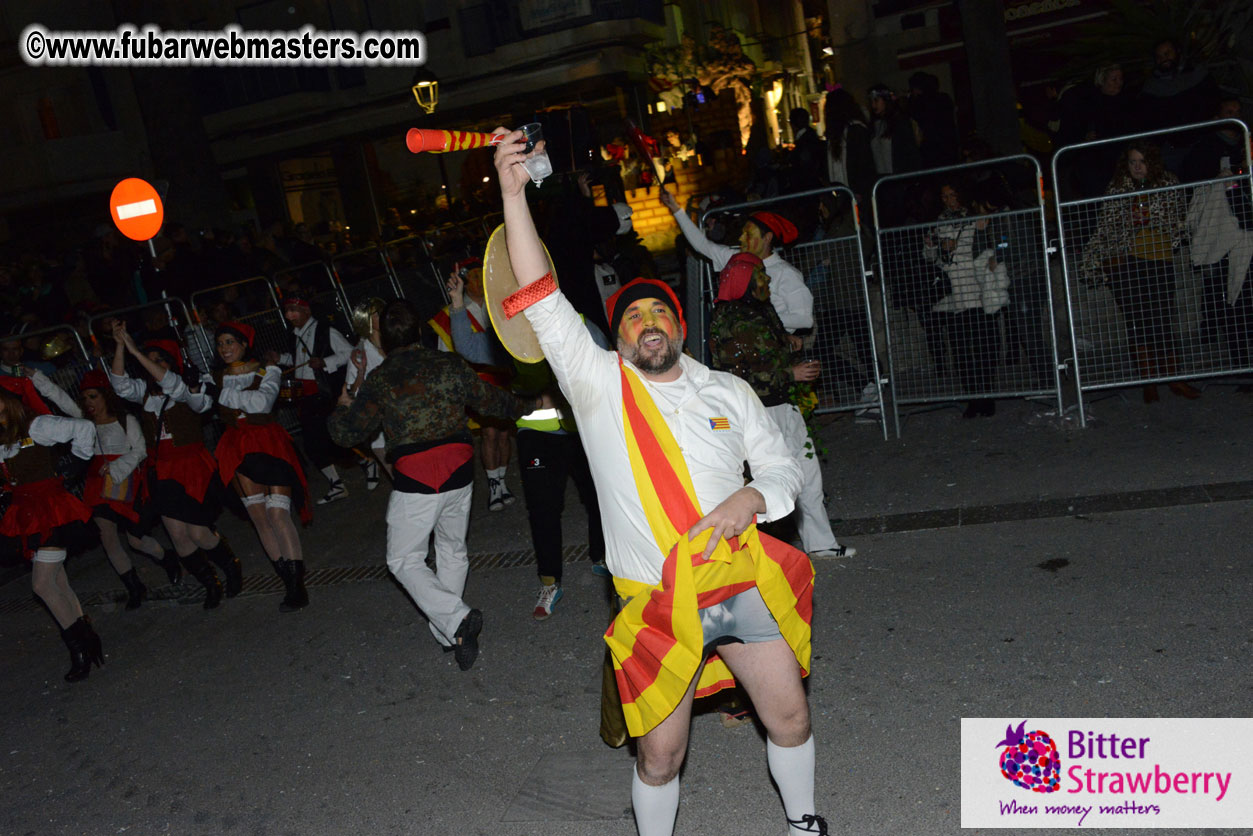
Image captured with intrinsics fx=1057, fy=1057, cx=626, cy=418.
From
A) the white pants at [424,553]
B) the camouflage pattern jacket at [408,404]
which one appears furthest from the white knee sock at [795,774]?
the camouflage pattern jacket at [408,404]

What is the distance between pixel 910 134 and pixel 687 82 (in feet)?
49.0

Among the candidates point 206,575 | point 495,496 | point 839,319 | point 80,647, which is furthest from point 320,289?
point 839,319

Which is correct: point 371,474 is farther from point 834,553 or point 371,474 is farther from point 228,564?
point 834,553

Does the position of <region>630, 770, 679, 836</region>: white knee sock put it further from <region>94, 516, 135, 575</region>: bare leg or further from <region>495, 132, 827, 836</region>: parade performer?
<region>94, 516, 135, 575</region>: bare leg

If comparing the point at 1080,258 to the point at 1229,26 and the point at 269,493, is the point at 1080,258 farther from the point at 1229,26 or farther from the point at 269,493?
the point at 269,493

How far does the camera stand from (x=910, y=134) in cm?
1062

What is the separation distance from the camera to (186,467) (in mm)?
7152

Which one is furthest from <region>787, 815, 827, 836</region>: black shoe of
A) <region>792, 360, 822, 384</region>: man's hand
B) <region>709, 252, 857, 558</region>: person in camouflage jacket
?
<region>792, 360, 822, 384</region>: man's hand

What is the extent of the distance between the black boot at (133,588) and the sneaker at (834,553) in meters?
4.97

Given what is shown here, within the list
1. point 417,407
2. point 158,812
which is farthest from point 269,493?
point 158,812

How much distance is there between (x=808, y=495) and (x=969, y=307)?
2812 millimetres

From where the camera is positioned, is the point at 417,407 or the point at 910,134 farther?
the point at 910,134

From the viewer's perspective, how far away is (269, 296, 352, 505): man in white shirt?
29.9 ft

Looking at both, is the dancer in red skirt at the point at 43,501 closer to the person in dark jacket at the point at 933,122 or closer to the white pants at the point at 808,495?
the white pants at the point at 808,495
